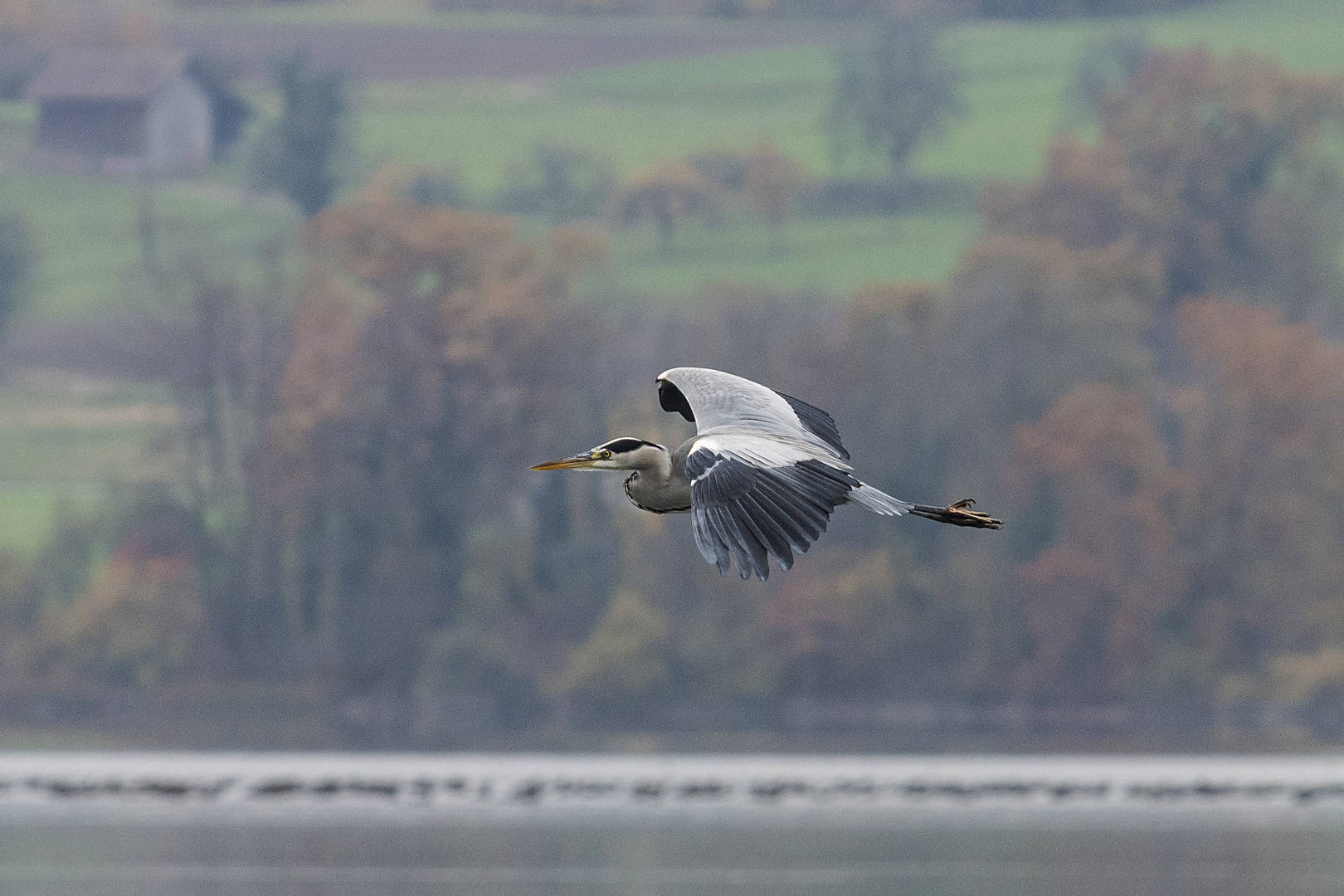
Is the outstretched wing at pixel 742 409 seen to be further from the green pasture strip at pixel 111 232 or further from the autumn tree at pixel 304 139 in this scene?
the autumn tree at pixel 304 139

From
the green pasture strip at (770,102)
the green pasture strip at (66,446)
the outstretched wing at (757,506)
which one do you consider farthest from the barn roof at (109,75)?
the outstretched wing at (757,506)

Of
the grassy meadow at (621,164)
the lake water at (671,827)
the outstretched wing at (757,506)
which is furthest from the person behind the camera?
the grassy meadow at (621,164)

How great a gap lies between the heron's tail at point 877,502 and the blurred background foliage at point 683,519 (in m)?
52.5

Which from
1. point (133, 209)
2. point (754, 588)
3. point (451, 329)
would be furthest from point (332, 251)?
point (133, 209)

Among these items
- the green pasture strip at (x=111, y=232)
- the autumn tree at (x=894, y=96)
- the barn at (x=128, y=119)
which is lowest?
the green pasture strip at (x=111, y=232)

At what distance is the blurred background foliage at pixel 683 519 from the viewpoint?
73062mm

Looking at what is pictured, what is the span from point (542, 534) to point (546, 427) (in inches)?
124

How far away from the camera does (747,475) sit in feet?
42.4

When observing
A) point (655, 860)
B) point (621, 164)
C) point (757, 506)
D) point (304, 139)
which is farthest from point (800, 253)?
point (757, 506)

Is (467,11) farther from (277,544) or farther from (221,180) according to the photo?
(277,544)

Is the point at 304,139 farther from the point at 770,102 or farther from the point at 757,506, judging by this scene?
the point at 757,506

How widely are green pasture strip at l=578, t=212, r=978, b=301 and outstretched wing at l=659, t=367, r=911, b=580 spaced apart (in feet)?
270

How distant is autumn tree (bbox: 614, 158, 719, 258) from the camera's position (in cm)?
10681

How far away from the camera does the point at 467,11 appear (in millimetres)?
136375
